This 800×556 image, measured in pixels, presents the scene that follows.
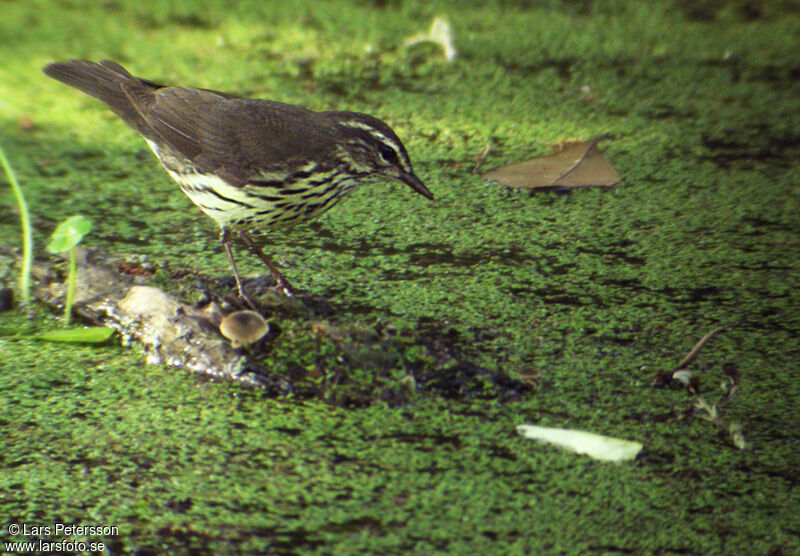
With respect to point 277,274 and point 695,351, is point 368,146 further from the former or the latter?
point 695,351

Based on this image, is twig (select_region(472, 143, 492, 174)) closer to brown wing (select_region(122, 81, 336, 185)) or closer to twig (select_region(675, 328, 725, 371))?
brown wing (select_region(122, 81, 336, 185))

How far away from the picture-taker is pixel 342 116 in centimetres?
340

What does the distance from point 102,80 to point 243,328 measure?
1.39 m

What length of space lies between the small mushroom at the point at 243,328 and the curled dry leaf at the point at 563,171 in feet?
5.53

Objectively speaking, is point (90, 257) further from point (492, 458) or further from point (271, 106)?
point (492, 458)

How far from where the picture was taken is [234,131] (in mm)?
3324

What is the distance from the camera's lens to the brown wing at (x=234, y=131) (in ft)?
10.6

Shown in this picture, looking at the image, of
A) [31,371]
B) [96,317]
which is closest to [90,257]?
[96,317]

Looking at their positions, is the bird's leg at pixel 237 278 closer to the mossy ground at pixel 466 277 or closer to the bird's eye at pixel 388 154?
the mossy ground at pixel 466 277

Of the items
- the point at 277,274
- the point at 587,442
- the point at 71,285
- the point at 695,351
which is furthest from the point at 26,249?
the point at 695,351

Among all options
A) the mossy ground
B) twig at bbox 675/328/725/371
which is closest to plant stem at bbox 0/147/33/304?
the mossy ground

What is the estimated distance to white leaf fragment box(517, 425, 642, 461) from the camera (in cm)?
261

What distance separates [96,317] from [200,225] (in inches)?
34.0

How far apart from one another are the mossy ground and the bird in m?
0.37
